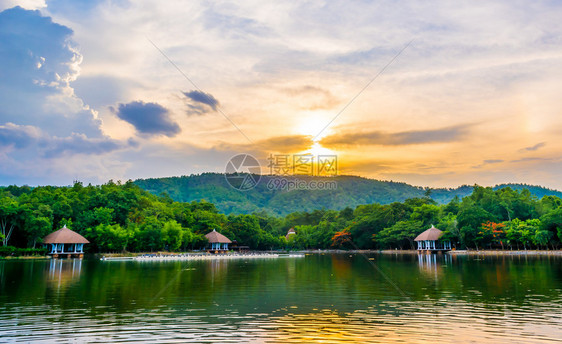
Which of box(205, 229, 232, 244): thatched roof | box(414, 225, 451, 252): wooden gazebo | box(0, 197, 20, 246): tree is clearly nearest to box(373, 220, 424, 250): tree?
box(414, 225, 451, 252): wooden gazebo

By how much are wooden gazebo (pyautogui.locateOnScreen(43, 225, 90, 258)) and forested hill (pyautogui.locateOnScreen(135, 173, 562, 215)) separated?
8730 cm

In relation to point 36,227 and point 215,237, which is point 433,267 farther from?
point 36,227

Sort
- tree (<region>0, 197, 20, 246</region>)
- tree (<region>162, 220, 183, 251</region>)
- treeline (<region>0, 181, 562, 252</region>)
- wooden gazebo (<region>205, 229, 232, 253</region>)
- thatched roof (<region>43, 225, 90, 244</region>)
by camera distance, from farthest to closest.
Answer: wooden gazebo (<region>205, 229, 232, 253</region>), tree (<region>162, 220, 183, 251</region>), treeline (<region>0, 181, 562, 252</region>), thatched roof (<region>43, 225, 90, 244</region>), tree (<region>0, 197, 20, 246</region>)

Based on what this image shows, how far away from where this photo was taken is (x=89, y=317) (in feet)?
36.2

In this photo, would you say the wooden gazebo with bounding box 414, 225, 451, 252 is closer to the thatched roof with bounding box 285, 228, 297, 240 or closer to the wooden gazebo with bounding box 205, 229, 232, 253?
the wooden gazebo with bounding box 205, 229, 232, 253

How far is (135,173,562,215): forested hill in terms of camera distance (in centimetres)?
14575

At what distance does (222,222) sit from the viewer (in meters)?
70.9

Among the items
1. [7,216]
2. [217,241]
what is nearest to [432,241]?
[217,241]

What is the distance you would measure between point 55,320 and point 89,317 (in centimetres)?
79

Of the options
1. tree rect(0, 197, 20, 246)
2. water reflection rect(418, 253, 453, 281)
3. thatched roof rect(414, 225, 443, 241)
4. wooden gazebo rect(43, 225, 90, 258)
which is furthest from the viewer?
thatched roof rect(414, 225, 443, 241)

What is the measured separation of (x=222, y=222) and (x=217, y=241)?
9779 millimetres

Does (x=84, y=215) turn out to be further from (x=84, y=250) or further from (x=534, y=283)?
(x=534, y=283)

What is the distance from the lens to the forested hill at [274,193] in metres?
146

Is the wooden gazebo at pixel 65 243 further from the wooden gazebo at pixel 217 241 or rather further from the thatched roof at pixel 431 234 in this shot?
the thatched roof at pixel 431 234
